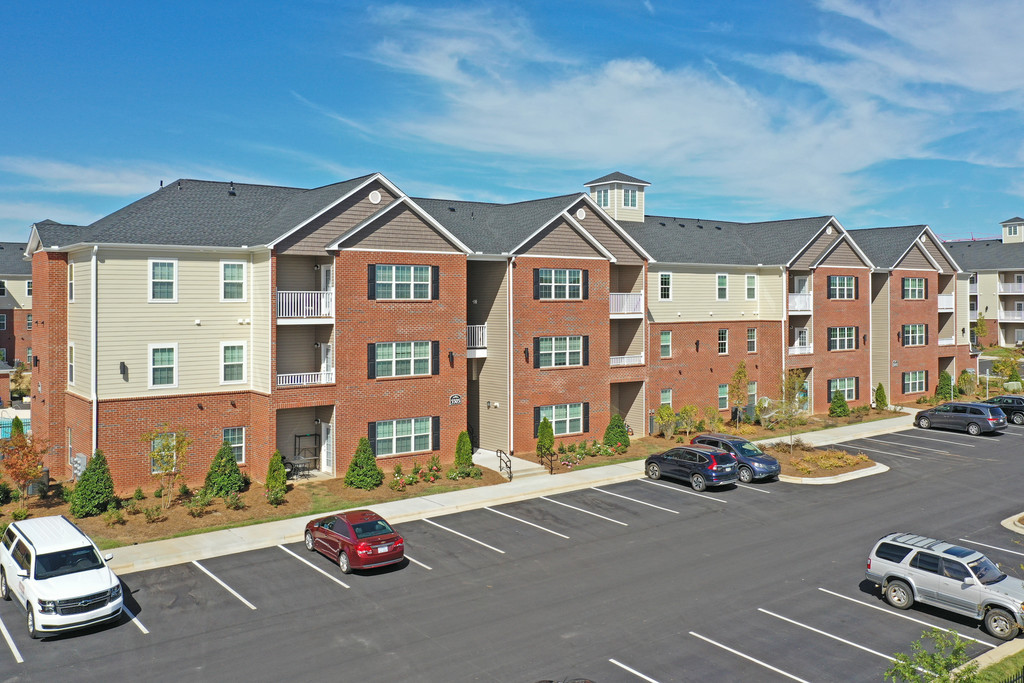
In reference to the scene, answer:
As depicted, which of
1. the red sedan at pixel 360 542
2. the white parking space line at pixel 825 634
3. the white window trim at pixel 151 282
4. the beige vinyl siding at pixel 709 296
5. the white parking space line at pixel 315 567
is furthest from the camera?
the beige vinyl siding at pixel 709 296

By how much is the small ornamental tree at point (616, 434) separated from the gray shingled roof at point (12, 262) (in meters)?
59.7

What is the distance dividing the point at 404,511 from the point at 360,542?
21.4 feet

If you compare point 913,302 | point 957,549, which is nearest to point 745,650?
point 957,549

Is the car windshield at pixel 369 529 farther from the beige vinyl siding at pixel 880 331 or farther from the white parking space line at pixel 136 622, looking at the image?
the beige vinyl siding at pixel 880 331

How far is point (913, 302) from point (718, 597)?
141ft

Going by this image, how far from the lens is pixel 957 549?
62.1 ft

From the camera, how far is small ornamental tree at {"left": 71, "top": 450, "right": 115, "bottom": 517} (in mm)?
26094

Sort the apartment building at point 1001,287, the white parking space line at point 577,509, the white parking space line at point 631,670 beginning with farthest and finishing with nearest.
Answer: the apartment building at point 1001,287, the white parking space line at point 577,509, the white parking space line at point 631,670

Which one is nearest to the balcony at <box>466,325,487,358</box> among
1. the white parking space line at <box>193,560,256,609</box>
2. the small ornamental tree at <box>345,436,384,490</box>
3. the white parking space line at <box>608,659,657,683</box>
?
the small ornamental tree at <box>345,436,384,490</box>

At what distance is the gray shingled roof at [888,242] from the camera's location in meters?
54.3

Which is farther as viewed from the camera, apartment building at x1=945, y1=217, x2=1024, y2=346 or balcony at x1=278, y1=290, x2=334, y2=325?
apartment building at x1=945, y1=217, x2=1024, y2=346

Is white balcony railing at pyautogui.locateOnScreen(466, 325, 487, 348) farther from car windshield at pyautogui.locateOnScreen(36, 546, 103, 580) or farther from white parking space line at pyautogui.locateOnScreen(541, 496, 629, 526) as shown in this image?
car windshield at pyautogui.locateOnScreen(36, 546, 103, 580)

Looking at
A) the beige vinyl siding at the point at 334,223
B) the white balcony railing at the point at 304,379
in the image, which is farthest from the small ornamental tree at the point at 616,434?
the beige vinyl siding at the point at 334,223

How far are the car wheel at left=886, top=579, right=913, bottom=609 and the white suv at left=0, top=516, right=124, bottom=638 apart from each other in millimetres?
17673
